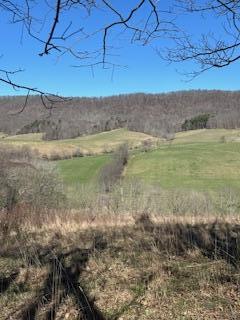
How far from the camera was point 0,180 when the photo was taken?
20.8m

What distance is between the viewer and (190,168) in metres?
79.6

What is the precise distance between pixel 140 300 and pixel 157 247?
129cm

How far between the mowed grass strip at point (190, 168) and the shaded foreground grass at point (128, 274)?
54.7m

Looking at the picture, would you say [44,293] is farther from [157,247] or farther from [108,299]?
[157,247]

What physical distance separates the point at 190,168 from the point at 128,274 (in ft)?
248

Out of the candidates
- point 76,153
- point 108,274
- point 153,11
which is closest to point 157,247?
point 108,274

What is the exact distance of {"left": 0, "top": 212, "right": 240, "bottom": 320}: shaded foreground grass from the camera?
4078 mm

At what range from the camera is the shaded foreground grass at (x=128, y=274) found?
4.08 meters

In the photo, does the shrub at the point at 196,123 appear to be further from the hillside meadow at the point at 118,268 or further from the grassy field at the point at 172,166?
the hillside meadow at the point at 118,268

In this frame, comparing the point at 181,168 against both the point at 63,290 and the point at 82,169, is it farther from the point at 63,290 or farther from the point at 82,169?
the point at 63,290

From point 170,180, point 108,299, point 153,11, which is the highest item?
point 153,11

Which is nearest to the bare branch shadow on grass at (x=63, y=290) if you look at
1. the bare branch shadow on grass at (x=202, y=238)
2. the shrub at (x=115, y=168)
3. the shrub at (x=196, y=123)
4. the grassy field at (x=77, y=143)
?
the bare branch shadow on grass at (x=202, y=238)

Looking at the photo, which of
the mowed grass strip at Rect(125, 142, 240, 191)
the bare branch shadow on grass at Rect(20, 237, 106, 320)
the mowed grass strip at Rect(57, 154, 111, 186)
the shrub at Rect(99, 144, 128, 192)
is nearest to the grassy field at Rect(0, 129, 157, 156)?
the mowed grass strip at Rect(57, 154, 111, 186)

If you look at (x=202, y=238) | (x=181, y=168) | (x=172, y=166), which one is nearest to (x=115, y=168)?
(x=172, y=166)
